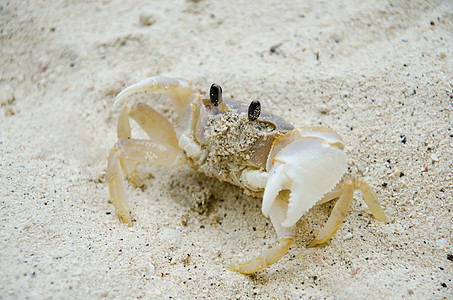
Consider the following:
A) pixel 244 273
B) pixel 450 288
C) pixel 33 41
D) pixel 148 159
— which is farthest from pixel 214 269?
pixel 33 41

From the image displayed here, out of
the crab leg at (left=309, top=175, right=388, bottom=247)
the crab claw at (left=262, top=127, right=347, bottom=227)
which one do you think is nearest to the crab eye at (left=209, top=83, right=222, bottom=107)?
the crab claw at (left=262, top=127, right=347, bottom=227)

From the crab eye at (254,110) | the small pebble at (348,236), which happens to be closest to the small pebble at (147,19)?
the crab eye at (254,110)

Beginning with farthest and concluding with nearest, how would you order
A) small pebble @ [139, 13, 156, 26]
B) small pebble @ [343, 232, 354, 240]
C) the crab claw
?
1. small pebble @ [139, 13, 156, 26]
2. small pebble @ [343, 232, 354, 240]
3. the crab claw

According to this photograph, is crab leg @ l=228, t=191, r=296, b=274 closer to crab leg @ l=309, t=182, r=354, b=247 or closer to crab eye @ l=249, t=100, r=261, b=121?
crab leg @ l=309, t=182, r=354, b=247

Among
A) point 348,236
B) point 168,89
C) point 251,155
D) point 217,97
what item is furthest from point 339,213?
point 168,89

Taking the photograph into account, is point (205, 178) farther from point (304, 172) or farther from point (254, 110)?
point (304, 172)

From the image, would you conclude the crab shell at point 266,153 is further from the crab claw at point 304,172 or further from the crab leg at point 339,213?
the crab leg at point 339,213

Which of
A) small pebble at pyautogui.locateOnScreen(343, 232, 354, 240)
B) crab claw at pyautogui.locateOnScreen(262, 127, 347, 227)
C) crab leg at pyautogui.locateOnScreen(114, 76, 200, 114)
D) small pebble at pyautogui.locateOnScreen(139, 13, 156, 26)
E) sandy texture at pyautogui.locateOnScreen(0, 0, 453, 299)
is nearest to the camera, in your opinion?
crab claw at pyautogui.locateOnScreen(262, 127, 347, 227)
